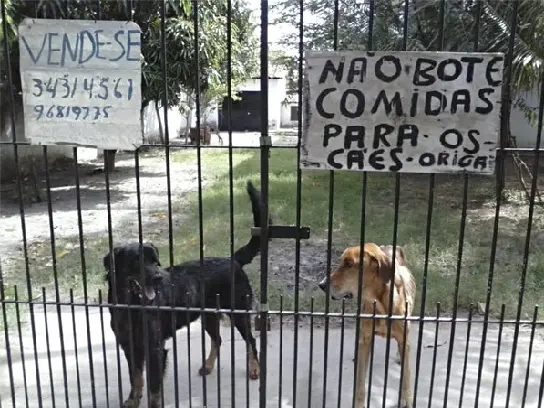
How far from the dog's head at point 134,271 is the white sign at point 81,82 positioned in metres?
0.74

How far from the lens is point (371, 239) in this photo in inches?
290

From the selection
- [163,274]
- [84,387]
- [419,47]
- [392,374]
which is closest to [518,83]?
[419,47]

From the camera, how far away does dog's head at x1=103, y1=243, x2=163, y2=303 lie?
3.17 metres

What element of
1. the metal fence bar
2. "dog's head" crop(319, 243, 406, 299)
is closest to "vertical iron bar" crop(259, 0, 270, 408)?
the metal fence bar

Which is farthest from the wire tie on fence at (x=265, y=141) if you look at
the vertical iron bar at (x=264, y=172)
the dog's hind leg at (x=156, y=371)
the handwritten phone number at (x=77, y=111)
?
the dog's hind leg at (x=156, y=371)

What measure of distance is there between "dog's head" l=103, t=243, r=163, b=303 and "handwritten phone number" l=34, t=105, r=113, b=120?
83 centimetres

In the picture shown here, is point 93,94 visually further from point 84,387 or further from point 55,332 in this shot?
point 55,332


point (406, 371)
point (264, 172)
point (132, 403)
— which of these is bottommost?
point (132, 403)

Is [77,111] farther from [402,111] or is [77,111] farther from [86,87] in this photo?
[402,111]

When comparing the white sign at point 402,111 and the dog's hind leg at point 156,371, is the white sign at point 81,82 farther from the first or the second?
the dog's hind leg at point 156,371

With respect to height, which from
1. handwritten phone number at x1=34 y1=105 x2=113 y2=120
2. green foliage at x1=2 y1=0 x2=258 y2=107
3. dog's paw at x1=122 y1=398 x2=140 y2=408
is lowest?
dog's paw at x1=122 y1=398 x2=140 y2=408

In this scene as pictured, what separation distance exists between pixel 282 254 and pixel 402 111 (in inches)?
174

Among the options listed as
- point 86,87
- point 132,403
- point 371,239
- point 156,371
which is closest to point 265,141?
point 86,87

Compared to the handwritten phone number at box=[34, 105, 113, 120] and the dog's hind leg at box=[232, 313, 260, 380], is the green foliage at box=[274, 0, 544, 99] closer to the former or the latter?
the dog's hind leg at box=[232, 313, 260, 380]
